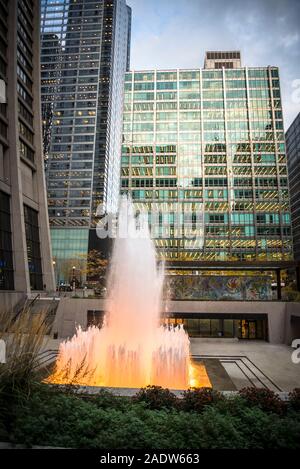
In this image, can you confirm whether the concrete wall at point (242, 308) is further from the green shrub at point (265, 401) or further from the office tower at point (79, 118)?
the office tower at point (79, 118)

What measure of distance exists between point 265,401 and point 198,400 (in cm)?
166

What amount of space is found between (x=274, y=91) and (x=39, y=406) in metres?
104

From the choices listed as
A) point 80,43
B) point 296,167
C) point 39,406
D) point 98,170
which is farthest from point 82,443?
point 80,43

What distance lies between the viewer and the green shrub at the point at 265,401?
7043mm

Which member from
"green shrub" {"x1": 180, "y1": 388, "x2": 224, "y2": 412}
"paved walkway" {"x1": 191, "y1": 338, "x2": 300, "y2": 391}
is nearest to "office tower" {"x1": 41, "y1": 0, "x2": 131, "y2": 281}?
"paved walkway" {"x1": 191, "y1": 338, "x2": 300, "y2": 391}

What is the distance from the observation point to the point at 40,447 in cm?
525

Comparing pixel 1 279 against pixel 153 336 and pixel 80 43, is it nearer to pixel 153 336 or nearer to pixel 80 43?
pixel 153 336

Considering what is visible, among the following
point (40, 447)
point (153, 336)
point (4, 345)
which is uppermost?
point (4, 345)

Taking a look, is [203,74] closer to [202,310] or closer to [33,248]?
[33,248]

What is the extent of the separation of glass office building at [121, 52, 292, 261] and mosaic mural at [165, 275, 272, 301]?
172 feet

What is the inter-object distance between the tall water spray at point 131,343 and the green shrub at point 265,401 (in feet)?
14.0

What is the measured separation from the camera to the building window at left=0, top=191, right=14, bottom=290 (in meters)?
31.8

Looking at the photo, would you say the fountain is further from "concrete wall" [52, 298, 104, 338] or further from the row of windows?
the row of windows

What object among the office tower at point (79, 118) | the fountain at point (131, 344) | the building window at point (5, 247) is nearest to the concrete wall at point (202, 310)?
the fountain at point (131, 344)
